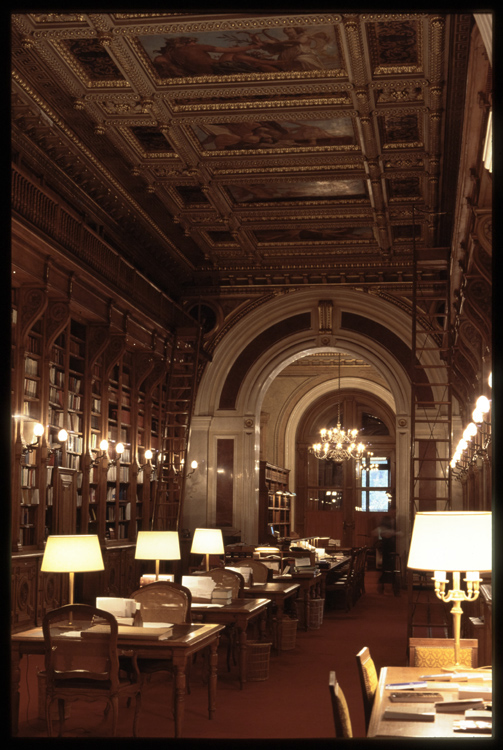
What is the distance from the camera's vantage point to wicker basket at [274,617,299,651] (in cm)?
1042

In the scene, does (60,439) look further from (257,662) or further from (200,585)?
(257,662)

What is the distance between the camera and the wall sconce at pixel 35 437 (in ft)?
32.8

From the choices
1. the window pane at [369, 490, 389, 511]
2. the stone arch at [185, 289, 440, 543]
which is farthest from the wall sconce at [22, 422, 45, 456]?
the window pane at [369, 490, 389, 511]

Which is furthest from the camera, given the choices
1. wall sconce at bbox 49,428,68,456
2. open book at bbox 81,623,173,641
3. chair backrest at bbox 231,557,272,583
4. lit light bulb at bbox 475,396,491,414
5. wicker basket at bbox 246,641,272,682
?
chair backrest at bbox 231,557,272,583

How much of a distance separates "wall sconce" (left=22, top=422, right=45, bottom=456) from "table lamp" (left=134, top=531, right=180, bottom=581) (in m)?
2.31

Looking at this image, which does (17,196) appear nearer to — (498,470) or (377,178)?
(377,178)

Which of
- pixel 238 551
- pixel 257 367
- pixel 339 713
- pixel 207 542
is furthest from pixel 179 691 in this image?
pixel 257 367

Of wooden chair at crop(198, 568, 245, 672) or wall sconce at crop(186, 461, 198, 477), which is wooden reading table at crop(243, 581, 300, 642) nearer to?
wooden chair at crop(198, 568, 245, 672)

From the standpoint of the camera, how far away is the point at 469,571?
4.25 metres

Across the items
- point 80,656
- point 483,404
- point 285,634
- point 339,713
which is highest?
point 483,404

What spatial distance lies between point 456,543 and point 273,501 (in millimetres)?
18609

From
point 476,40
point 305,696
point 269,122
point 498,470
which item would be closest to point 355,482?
point 269,122

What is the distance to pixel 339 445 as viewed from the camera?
2430 centimetres

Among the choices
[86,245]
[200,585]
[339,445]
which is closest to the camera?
[200,585]
